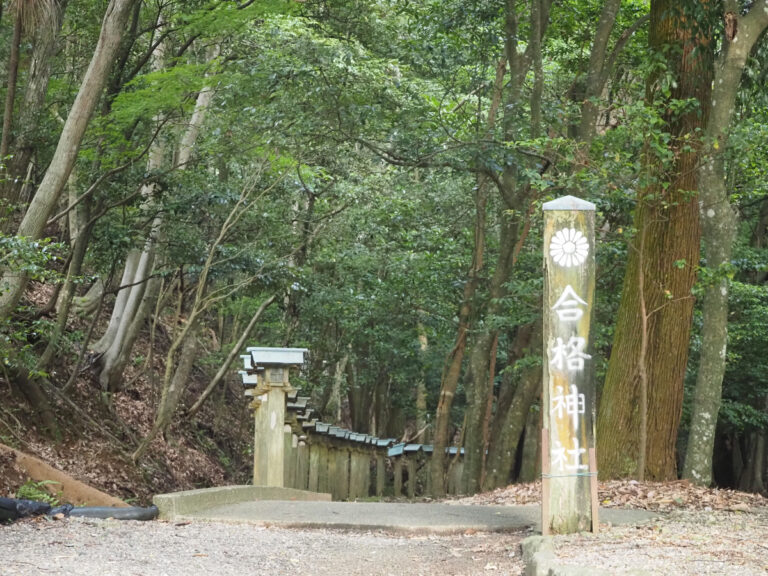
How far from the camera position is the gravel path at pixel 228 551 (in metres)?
5.46

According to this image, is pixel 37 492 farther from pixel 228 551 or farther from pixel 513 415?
pixel 513 415

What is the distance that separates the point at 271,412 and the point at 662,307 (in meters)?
4.69

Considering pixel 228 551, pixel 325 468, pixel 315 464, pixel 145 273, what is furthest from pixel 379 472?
pixel 228 551

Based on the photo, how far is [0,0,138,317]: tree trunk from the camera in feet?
29.8

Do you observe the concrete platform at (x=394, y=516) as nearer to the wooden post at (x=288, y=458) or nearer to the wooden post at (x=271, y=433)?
the wooden post at (x=271, y=433)

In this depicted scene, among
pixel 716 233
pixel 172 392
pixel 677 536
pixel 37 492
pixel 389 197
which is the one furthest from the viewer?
pixel 389 197

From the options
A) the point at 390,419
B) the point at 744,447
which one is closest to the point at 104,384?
the point at 390,419

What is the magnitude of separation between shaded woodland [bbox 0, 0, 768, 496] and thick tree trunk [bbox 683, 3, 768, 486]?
0.08 feet

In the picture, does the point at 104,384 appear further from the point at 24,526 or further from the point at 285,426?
the point at 24,526

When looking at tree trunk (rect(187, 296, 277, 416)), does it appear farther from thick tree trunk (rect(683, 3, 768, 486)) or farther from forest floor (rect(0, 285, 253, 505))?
thick tree trunk (rect(683, 3, 768, 486))

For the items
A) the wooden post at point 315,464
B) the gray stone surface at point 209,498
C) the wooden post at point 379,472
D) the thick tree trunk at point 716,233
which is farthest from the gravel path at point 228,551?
the wooden post at point 379,472

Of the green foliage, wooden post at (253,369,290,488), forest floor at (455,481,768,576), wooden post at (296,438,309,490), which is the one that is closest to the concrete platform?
forest floor at (455,481,768,576)

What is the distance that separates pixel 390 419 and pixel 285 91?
1699 cm

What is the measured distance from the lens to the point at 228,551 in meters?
6.38
